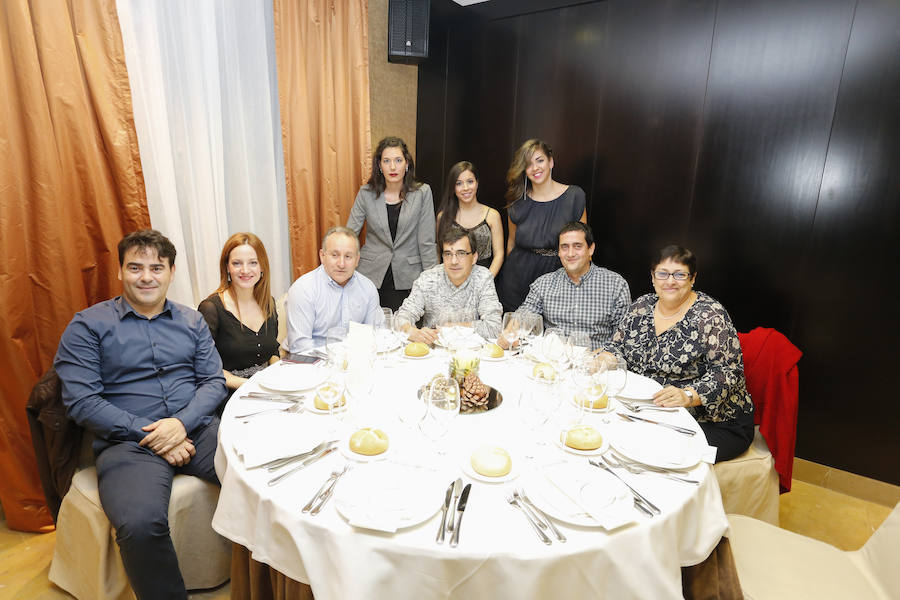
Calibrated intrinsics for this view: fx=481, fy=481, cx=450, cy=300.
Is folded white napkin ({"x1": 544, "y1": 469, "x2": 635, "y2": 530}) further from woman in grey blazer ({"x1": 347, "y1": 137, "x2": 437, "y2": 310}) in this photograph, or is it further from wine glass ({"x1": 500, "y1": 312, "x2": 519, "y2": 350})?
woman in grey blazer ({"x1": 347, "y1": 137, "x2": 437, "y2": 310})

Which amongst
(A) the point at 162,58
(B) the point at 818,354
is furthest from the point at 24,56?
(B) the point at 818,354

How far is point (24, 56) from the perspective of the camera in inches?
74.2

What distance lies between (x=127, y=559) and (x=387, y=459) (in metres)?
0.93

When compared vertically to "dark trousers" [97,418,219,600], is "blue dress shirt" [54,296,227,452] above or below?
above

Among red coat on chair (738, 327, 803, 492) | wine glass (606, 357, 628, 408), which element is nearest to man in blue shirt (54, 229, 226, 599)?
wine glass (606, 357, 628, 408)

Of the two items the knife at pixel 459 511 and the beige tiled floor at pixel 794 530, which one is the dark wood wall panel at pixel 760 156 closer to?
the beige tiled floor at pixel 794 530

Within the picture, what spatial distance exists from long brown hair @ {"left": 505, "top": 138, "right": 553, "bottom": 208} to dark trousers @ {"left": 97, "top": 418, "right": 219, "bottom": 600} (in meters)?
2.51

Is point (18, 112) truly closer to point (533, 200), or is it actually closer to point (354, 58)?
point (354, 58)

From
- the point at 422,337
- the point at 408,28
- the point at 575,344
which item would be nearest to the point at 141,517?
the point at 422,337

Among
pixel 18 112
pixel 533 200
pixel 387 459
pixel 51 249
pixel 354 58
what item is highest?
pixel 354 58

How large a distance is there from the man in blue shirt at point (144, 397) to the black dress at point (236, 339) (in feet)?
0.73

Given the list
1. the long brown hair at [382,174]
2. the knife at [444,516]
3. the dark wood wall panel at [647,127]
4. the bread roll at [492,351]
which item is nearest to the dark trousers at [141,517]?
the knife at [444,516]

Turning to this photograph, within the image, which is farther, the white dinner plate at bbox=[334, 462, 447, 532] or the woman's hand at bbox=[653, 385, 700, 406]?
the woman's hand at bbox=[653, 385, 700, 406]

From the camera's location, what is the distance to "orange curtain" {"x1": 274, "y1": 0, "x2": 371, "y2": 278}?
9.84 feet
